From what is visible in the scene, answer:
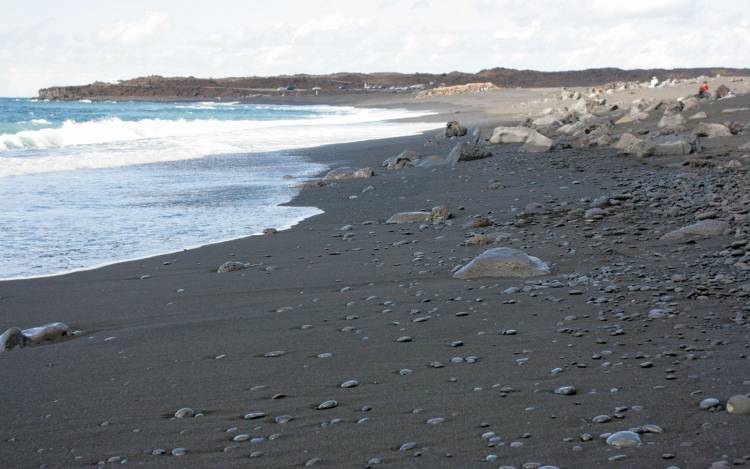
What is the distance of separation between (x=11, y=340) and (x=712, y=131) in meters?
11.0

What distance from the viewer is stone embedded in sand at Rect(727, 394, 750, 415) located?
9.70ft

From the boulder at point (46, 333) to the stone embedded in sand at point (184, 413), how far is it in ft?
5.89

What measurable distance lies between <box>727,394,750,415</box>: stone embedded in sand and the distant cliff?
4166 inches

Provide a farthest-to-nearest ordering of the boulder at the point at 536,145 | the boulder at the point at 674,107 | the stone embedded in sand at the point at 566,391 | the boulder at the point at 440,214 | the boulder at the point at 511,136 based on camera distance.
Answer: the boulder at the point at 674,107 < the boulder at the point at 511,136 < the boulder at the point at 536,145 < the boulder at the point at 440,214 < the stone embedded in sand at the point at 566,391

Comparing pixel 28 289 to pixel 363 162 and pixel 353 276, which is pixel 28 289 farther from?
pixel 363 162

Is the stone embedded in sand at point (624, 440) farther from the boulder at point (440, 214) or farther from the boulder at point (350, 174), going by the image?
the boulder at point (350, 174)

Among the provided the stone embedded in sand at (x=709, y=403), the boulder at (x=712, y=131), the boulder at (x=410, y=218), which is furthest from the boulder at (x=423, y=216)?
the boulder at (x=712, y=131)

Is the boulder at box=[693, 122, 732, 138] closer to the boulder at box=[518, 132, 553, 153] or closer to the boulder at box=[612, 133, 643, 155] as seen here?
the boulder at box=[612, 133, 643, 155]

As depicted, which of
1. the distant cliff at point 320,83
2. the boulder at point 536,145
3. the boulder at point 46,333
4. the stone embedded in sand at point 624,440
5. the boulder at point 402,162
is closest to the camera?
the stone embedded in sand at point 624,440

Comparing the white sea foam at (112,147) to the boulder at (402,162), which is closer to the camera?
the boulder at (402,162)

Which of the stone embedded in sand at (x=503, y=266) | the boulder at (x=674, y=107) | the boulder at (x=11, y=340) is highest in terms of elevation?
the boulder at (x=674, y=107)

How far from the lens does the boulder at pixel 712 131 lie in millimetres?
12750

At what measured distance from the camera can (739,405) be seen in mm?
2973

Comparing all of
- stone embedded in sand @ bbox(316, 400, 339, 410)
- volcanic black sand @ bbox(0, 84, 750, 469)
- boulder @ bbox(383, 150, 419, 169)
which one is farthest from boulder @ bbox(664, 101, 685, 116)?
stone embedded in sand @ bbox(316, 400, 339, 410)
